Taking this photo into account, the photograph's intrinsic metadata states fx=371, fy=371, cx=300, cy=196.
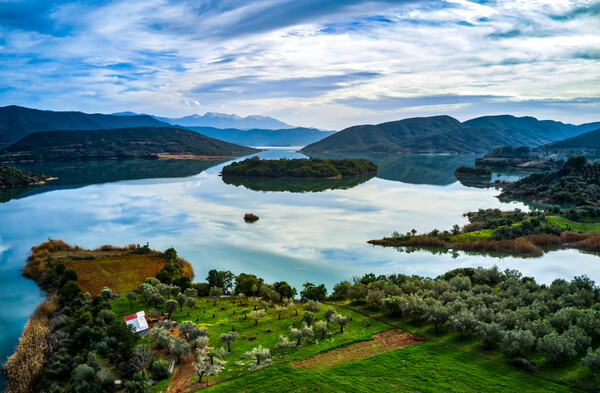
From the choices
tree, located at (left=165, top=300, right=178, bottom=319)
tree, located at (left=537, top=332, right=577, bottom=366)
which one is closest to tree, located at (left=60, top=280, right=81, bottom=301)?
tree, located at (left=165, top=300, right=178, bottom=319)

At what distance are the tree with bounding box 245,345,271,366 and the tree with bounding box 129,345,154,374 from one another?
4977 millimetres

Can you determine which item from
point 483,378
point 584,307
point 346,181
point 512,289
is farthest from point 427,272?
point 346,181

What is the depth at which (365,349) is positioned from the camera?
2139cm

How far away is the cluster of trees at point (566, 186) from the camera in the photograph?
2876 inches

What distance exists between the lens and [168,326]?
23328 millimetres

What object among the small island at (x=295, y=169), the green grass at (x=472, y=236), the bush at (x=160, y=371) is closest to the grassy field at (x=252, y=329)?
the bush at (x=160, y=371)

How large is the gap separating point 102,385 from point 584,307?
30.3 meters

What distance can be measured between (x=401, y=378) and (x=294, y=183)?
90871 mm

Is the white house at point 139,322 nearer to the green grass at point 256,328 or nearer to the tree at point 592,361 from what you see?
the green grass at point 256,328

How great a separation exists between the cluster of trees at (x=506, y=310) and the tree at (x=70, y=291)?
19943mm

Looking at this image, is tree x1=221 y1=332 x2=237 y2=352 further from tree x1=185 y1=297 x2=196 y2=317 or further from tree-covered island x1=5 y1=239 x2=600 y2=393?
tree x1=185 y1=297 x2=196 y2=317

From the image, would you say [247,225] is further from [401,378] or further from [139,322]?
[401,378]

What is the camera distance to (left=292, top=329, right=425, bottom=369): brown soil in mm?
19891

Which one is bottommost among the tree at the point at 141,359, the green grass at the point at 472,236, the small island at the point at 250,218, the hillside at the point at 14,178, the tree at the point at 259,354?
the tree at the point at 259,354
